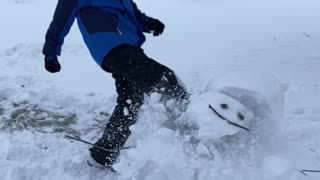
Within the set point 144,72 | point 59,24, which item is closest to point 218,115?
point 144,72

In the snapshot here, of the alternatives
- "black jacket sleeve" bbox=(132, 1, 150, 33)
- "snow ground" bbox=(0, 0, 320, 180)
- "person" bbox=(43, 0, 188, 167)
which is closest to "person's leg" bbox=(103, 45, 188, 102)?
"person" bbox=(43, 0, 188, 167)

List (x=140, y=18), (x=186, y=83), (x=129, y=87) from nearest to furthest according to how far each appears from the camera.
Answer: (x=129, y=87)
(x=140, y=18)
(x=186, y=83)

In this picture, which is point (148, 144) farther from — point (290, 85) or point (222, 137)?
point (290, 85)

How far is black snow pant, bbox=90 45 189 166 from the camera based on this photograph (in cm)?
290

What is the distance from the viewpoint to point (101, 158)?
3.26 m

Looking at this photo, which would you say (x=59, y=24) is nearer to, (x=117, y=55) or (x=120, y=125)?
(x=117, y=55)

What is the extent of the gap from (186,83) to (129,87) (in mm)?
1266

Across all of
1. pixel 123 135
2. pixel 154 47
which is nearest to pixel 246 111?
pixel 123 135

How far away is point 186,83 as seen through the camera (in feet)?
14.9

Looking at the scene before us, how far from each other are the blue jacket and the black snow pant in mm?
72

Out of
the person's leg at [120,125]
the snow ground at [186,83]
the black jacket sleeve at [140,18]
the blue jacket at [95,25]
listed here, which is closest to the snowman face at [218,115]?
the snow ground at [186,83]

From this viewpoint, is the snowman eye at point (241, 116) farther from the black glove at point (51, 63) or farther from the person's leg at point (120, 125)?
the black glove at point (51, 63)

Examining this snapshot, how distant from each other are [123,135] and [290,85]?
3.67ft

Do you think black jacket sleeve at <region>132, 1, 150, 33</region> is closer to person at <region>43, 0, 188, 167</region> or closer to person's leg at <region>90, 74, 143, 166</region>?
person at <region>43, 0, 188, 167</region>
